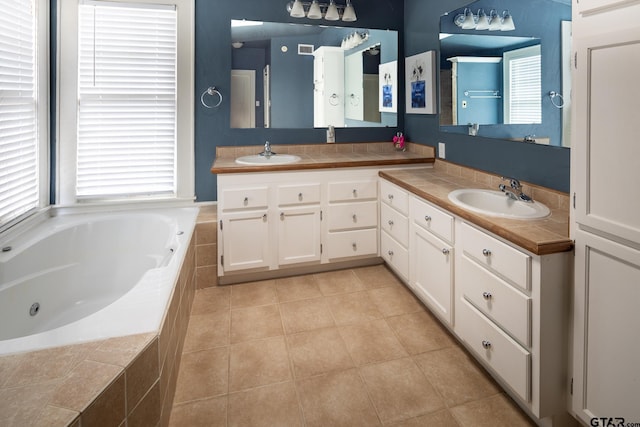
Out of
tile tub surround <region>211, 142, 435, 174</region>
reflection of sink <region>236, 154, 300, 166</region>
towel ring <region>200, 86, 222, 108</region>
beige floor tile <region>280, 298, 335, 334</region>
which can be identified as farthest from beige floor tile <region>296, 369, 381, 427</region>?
towel ring <region>200, 86, 222, 108</region>

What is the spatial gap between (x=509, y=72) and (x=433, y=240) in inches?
41.0

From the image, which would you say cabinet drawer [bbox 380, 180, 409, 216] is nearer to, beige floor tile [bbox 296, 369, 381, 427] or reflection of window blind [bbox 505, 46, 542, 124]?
reflection of window blind [bbox 505, 46, 542, 124]

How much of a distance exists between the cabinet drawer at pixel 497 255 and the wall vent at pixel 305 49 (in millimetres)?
2172

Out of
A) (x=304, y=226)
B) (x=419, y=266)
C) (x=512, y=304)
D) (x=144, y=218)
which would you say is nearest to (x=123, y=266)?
(x=144, y=218)

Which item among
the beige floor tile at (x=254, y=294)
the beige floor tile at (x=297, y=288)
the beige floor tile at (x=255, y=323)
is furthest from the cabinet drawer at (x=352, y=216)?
the beige floor tile at (x=255, y=323)

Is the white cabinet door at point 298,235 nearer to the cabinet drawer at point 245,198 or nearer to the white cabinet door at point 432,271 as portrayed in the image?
the cabinet drawer at point 245,198

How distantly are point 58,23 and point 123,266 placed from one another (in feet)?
5.82

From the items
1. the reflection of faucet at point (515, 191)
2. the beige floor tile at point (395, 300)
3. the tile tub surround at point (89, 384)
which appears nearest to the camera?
the tile tub surround at point (89, 384)

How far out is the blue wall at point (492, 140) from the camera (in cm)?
200

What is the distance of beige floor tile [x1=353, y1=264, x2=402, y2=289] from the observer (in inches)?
118

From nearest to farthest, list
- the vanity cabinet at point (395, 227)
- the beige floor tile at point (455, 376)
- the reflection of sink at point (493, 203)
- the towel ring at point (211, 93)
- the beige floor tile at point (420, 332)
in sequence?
the beige floor tile at point (455, 376) < the reflection of sink at point (493, 203) < the beige floor tile at point (420, 332) < the vanity cabinet at point (395, 227) < the towel ring at point (211, 93)

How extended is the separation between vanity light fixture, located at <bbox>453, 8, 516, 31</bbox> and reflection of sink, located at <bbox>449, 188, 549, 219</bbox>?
0.93m

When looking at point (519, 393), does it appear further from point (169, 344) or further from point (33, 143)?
point (33, 143)

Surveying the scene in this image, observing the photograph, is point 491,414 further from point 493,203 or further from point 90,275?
point 90,275
